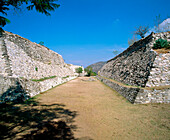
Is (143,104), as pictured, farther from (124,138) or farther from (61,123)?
(61,123)

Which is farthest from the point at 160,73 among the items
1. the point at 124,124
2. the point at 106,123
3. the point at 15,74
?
the point at 15,74

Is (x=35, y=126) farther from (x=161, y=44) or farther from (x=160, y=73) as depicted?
(x=161, y=44)

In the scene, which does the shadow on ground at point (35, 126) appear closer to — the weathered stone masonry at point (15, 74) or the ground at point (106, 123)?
the ground at point (106, 123)

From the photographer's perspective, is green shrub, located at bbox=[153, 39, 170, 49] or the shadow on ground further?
green shrub, located at bbox=[153, 39, 170, 49]

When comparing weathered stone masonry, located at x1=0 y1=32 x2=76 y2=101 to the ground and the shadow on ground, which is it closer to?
the shadow on ground

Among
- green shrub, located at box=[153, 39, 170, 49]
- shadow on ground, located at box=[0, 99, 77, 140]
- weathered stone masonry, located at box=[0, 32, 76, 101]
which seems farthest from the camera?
green shrub, located at box=[153, 39, 170, 49]

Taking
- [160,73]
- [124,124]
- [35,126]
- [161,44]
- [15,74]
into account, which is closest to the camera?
[35,126]

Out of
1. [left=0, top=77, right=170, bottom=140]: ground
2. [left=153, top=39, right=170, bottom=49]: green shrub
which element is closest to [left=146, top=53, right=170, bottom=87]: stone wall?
[left=153, top=39, right=170, bottom=49]: green shrub

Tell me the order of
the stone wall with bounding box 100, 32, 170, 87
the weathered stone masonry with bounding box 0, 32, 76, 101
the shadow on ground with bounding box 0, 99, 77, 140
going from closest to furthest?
the shadow on ground with bounding box 0, 99, 77, 140, the weathered stone masonry with bounding box 0, 32, 76, 101, the stone wall with bounding box 100, 32, 170, 87

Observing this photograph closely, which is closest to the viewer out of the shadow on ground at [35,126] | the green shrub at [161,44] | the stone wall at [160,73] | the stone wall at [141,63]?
the shadow on ground at [35,126]

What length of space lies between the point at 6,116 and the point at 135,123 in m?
6.28

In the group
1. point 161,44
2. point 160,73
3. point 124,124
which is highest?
point 161,44

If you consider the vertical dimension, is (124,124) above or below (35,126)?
below

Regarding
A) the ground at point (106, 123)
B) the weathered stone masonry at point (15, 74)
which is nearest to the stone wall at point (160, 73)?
the ground at point (106, 123)
